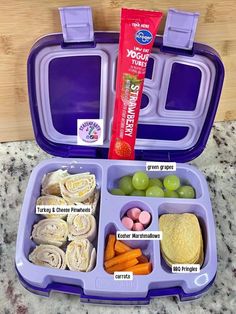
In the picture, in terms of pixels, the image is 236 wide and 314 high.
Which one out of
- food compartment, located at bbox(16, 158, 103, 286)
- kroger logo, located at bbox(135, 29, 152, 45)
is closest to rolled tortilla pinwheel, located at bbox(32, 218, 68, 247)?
food compartment, located at bbox(16, 158, 103, 286)

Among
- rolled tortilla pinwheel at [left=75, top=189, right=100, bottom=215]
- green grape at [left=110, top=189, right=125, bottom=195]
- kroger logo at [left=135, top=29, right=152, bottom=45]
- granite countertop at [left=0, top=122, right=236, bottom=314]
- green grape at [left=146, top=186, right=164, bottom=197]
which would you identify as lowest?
granite countertop at [left=0, top=122, right=236, bottom=314]

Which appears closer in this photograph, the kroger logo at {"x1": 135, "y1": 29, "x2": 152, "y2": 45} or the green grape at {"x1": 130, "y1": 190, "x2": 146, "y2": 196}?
the kroger logo at {"x1": 135, "y1": 29, "x2": 152, "y2": 45}

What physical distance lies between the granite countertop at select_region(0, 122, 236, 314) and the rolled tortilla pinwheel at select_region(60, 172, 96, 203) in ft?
0.29

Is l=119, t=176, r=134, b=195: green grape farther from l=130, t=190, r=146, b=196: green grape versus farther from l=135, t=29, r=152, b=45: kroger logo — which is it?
l=135, t=29, r=152, b=45: kroger logo

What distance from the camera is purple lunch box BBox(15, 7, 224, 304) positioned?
2.11 ft

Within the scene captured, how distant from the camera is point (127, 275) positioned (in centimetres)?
64

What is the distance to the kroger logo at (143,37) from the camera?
2.07 feet

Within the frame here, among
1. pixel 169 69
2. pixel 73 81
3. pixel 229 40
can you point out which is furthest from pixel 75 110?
pixel 229 40

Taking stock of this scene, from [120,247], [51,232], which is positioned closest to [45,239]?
[51,232]

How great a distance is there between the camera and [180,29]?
0.65 metres

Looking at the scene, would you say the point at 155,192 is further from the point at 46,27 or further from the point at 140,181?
the point at 46,27

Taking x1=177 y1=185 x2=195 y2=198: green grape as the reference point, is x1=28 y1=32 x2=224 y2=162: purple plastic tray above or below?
above

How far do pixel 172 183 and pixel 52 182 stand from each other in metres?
0.20

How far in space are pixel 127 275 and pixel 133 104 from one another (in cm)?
26
